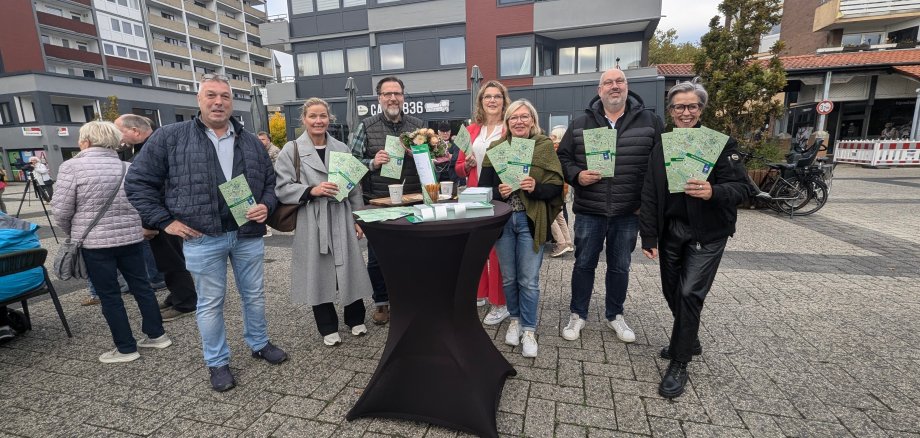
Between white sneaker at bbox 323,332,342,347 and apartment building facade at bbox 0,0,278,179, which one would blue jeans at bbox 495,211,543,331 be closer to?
white sneaker at bbox 323,332,342,347

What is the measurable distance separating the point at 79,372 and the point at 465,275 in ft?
10.4

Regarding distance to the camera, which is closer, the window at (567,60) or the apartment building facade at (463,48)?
the apartment building facade at (463,48)

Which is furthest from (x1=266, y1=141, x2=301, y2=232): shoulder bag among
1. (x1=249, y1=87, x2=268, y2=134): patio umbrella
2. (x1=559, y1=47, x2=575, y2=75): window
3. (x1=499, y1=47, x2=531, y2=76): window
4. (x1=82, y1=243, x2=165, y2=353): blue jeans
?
(x1=559, y1=47, x2=575, y2=75): window

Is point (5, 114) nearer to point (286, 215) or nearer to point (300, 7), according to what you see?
point (300, 7)

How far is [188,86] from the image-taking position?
42000 mm

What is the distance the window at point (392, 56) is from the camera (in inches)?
813

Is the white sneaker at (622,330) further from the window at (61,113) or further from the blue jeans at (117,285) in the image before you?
the window at (61,113)

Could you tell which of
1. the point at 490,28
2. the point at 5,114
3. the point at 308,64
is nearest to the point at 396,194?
the point at 490,28

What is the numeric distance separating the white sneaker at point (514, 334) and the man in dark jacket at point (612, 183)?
401 mm

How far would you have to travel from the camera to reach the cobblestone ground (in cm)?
240

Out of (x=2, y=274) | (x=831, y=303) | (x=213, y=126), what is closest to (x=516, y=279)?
(x=213, y=126)

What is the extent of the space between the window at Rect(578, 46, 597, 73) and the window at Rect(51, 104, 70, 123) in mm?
31429

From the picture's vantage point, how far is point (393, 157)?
3.02 m

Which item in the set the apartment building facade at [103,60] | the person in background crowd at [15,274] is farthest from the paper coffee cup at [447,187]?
the apartment building facade at [103,60]
